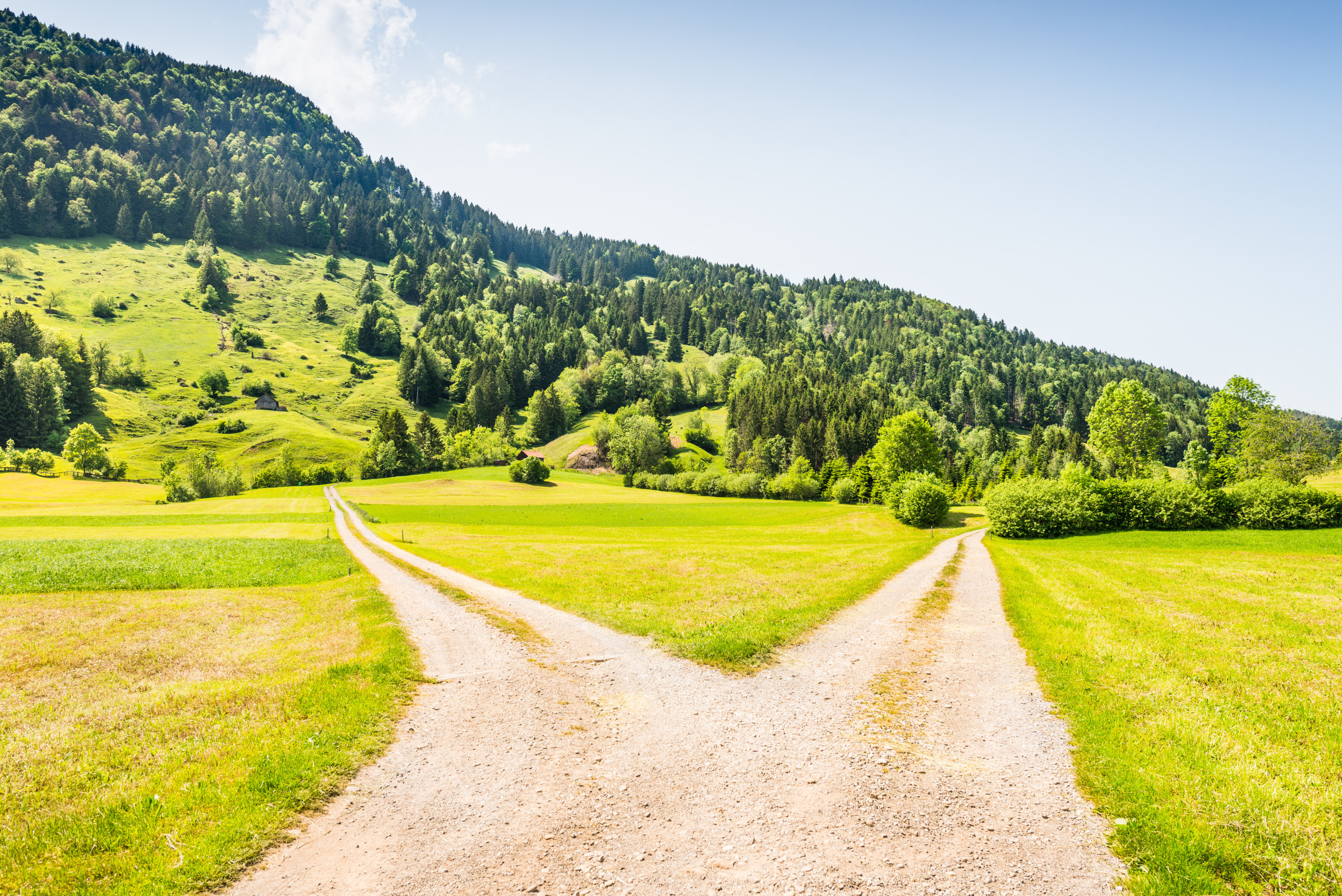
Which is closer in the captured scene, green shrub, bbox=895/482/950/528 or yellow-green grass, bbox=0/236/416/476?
green shrub, bbox=895/482/950/528

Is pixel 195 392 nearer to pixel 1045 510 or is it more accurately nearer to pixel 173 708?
pixel 173 708

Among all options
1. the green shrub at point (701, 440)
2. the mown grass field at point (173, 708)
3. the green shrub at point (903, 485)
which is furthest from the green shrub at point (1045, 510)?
the green shrub at point (701, 440)

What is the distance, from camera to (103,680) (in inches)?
568

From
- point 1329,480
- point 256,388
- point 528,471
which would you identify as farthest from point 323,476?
point 1329,480

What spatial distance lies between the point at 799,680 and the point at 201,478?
4459 inches

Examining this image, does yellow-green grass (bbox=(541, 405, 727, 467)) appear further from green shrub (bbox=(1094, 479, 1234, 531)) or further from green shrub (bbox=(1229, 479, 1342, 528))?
green shrub (bbox=(1229, 479, 1342, 528))

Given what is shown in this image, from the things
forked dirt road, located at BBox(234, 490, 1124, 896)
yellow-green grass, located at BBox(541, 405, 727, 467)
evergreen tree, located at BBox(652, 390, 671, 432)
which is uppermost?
evergreen tree, located at BBox(652, 390, 671, 432)

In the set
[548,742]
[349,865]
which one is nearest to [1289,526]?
[548,742]

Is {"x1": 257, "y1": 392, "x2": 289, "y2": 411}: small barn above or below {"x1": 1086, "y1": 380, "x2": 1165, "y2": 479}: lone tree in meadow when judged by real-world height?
below

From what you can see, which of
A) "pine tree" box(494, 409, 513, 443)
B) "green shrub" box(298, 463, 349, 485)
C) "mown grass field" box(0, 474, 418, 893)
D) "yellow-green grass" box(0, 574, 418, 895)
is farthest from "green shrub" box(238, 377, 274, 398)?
"yellow-green grass" box(0, 574, 418, 895)

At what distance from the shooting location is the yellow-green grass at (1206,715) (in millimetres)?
7137

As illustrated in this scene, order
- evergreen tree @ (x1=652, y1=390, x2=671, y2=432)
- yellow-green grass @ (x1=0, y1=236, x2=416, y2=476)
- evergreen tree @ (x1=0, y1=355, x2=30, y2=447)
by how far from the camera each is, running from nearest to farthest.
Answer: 1. evergreen tree @ (x1=0, y1=355, x2=30, y2=447)
2. yellow-green grass @ (x1=0, y1=236, x2=416, y2=476)
3. evergreen tree @ (x1=652, y1=390, x2=671, y2=432)

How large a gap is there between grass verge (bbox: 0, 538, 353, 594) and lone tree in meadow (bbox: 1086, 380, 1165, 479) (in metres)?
98.4

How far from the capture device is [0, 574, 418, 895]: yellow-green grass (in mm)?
7516
